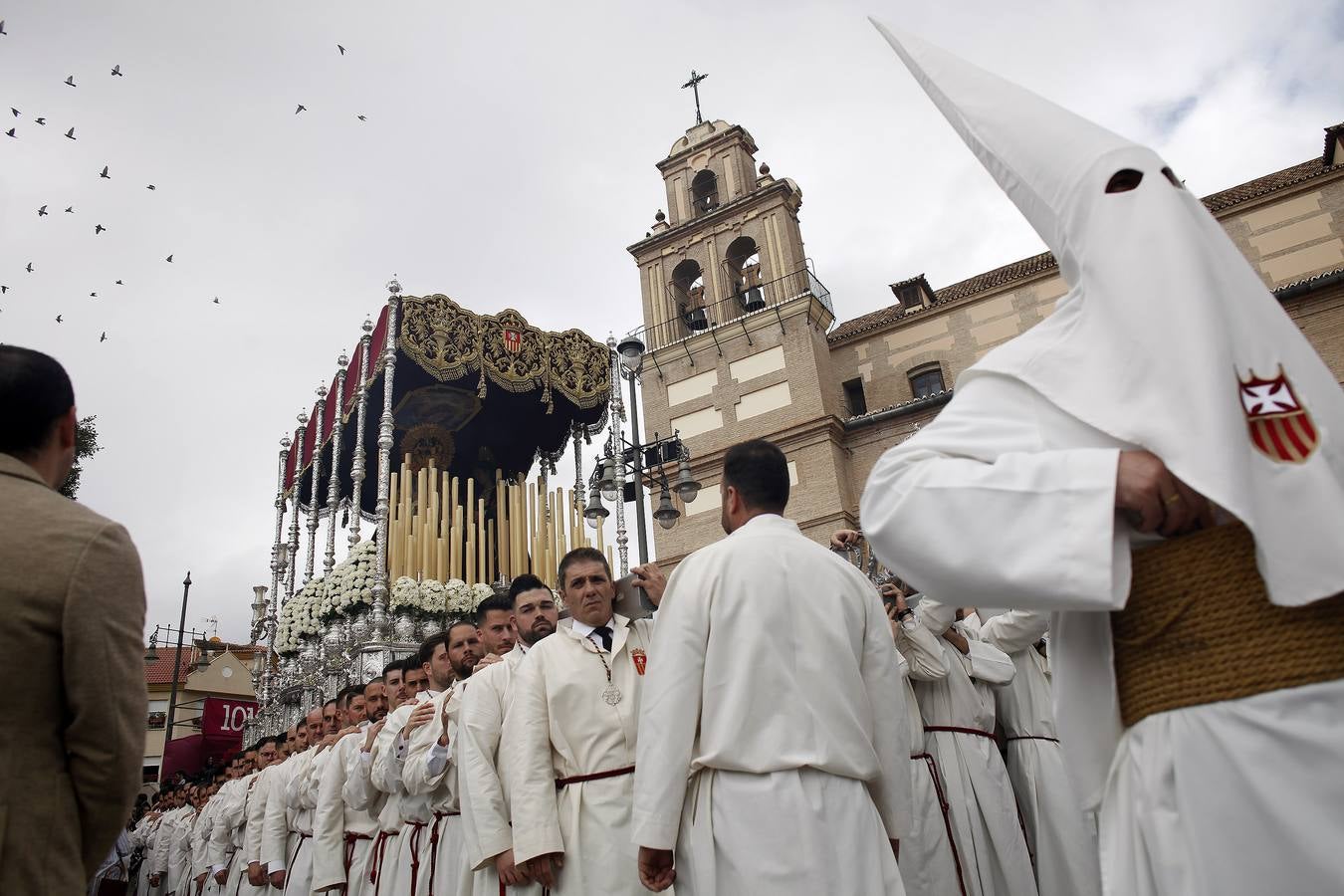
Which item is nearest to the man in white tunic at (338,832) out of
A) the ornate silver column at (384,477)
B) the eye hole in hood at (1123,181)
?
the ornate silver column at (384,477)

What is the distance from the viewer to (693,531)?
68.8 feet

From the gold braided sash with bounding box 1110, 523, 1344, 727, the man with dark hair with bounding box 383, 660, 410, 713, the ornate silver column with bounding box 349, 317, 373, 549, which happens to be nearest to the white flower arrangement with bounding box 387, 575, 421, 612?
the ornate silver column with bounding box 349, 317, 373, 549

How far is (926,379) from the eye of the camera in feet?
69.6

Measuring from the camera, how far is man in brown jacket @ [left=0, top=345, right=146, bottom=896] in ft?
5.74

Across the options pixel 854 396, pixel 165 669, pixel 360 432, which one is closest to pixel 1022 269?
pixel 854 396

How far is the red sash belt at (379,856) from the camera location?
5680mm

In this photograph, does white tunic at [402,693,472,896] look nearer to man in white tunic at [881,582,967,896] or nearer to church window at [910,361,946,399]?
man in white tunic at [881,582,967,896]

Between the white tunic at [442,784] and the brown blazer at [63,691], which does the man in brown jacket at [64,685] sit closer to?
the brown blazer at [63,691]

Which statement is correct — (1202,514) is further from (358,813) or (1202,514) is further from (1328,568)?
(358,813)

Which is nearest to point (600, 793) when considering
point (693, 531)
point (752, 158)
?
point (693, 531)

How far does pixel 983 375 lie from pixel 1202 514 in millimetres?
457

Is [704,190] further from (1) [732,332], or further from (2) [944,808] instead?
(2) [944,808]

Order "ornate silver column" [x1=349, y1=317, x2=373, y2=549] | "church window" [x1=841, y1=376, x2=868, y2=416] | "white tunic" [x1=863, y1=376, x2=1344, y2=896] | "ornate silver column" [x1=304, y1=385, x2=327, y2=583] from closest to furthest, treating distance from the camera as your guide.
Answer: "white tunic" [x1=863, y1=376, x2=1344, y2=896]
"ornate silver column" [x1=349, y1=317, x2=373, y2=549]
"ornate silver column" [x1=304, y1=385, x2=327, y2=583]
"church window" [x1=841, y1=376, x2=868, y2=416]

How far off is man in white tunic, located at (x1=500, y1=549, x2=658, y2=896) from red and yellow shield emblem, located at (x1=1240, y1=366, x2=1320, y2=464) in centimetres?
260
